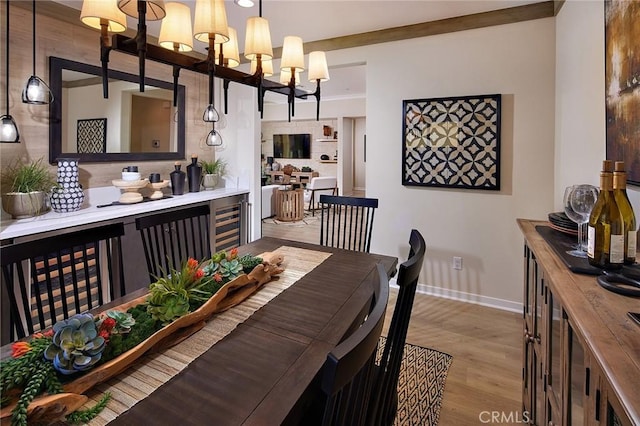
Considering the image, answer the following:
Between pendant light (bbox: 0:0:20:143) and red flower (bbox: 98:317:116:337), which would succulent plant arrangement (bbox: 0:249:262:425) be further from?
pendant light (bbox: 0:0:20:143)

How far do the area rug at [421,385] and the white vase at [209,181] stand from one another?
2.98 metres

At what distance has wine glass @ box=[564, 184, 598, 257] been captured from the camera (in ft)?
4.37

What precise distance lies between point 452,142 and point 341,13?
154 cm

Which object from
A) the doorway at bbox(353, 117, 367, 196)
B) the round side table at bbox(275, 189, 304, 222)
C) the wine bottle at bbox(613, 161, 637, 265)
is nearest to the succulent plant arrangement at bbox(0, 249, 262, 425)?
the wine bottle at bbox(613, 161, 637, 265)

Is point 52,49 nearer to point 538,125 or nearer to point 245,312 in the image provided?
point 245,312

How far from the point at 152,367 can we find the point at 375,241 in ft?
9.69

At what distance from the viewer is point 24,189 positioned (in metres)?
2.62

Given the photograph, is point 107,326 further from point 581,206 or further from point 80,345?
point 581,206

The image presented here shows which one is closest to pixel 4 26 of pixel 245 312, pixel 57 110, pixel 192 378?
pixel 57 110

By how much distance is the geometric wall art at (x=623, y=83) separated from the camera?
1.39 m

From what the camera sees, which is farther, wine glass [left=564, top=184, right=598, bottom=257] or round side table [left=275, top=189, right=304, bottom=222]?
round side table [left=275, top=189, right=304, bottom=222]

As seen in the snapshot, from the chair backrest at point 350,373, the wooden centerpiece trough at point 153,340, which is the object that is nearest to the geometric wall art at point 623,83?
the chair backrest at point 350,373

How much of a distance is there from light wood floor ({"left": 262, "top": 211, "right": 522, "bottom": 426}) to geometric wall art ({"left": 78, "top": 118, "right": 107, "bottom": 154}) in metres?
3.11

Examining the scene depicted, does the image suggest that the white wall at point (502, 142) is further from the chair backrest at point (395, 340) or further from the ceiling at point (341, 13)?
the chair backrest at point (395, 340)
